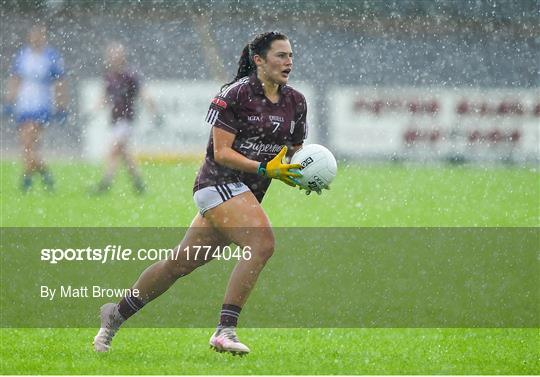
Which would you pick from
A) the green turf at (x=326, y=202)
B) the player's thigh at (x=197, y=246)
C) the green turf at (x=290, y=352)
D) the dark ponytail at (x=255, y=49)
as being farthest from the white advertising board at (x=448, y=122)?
the player's thigh at (x=197, y=246)

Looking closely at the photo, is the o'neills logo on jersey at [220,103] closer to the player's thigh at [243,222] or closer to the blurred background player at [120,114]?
the player's thigh at [243,222]

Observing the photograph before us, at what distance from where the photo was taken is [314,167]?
20.2 feet

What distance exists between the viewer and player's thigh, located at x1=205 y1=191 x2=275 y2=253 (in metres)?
5.99

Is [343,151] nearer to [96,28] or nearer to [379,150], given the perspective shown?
[379,150]

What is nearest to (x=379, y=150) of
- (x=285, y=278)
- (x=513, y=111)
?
(x=513, y=111)

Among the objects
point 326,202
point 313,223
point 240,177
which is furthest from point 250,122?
point 326,202

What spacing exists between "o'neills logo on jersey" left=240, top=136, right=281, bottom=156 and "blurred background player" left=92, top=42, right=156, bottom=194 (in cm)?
794

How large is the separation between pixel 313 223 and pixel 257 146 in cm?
590

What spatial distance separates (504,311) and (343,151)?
12.8 metres

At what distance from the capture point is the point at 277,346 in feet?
21.0

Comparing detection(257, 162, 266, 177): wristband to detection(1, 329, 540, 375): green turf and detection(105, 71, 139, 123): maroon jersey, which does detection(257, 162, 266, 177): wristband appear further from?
detection(105, 71, 139, 123): maroon jersey

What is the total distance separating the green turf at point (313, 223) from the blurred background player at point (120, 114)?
0.26m

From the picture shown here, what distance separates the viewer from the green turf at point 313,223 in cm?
591

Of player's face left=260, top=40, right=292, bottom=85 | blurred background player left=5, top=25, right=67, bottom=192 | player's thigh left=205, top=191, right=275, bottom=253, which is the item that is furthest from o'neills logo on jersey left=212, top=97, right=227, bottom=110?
blurred background player left=5, top=25, right=67, bottom=192
